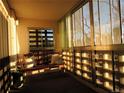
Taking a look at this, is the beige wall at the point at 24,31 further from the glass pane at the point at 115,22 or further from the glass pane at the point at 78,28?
the glass pane at the point at 115,22

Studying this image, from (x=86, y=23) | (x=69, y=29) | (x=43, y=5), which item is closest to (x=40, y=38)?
(x=69, y=29)

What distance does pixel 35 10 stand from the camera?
680cm

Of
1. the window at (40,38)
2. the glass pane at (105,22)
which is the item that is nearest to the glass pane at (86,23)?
the glass pane at (105,22)

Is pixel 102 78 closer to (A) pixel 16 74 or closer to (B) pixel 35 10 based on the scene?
(A) pixel 16 74

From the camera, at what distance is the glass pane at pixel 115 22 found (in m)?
3.70

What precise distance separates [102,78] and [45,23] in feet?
16.7

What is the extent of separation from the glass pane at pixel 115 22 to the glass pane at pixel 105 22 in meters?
0.18

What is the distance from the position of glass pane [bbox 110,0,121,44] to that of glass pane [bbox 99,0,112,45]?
0.18 metres

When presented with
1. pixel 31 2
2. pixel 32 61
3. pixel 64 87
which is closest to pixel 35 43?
pixel 32 61

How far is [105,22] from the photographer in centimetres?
424

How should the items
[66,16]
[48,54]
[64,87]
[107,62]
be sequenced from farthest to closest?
1. [48,54]
2. [66,16]
3. [64,87]
4. [107,62]

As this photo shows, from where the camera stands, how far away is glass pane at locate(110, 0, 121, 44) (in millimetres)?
3703

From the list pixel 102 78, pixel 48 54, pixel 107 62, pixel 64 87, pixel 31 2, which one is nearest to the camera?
pixel 107 62

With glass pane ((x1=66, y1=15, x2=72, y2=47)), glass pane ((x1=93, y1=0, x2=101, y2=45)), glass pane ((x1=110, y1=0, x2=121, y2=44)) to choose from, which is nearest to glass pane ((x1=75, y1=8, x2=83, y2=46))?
glass pane ((x1=66, y1=15, x2=72, y2=47))
